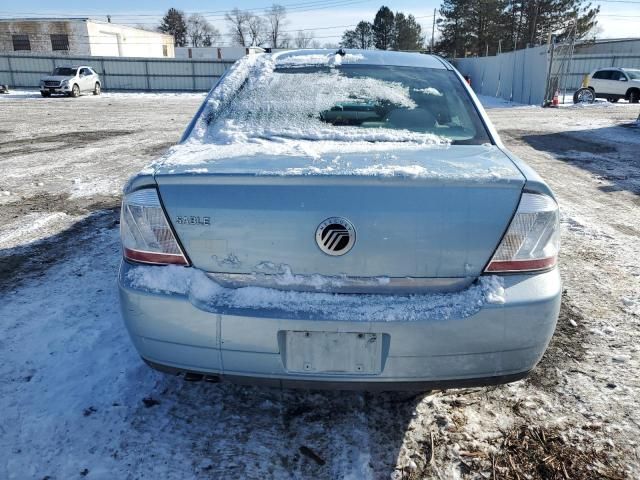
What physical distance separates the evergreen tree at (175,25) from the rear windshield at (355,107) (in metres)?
89.6

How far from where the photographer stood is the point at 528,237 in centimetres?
184

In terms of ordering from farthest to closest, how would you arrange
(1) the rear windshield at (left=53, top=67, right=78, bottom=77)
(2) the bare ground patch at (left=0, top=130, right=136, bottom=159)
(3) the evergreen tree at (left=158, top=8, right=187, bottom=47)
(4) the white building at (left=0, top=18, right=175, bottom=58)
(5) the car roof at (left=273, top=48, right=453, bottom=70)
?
(3) the evergreen tree at (left=158, top=8, right=187, bottom=47) < (4) the white building at (left=0, top=18, right=175, bottom=58) < (1) the rear windshield at (left=53, top=67, right=78, bottom=77) < (2) the bare ground patch at (left=0, top=130, right=136, bottom=159) < (5) the car roof at (left=273, top=48, right=453, bottom=70)

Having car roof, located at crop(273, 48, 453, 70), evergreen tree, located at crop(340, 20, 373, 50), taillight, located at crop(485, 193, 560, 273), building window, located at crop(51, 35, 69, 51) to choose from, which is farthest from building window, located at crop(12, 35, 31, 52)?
taillight, located at crop(485, 193, 560, 273)

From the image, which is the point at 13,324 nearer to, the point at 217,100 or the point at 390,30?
the point at 217,100

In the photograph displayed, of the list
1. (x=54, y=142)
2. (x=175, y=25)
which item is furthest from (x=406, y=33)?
(x=54, y=142)

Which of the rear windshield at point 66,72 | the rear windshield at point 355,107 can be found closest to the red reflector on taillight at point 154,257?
the rear windshield at point 355,107

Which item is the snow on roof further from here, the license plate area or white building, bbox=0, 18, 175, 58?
white building, bbox=0, 18, 175, 58

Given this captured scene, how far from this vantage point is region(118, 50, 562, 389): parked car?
5.82ft

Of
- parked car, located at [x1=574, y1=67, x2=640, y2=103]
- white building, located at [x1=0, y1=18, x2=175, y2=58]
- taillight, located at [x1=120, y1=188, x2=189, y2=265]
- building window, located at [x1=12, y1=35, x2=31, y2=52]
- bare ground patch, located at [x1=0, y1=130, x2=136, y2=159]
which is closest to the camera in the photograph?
taillight, located at [x1=120, y1=188, x2=189, y2=265]

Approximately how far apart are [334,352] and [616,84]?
29.3 metres

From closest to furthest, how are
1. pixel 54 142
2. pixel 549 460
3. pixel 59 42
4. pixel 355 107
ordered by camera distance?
pixel 549 460, pixel 355 107, pixel 54 142, pixel 59 42

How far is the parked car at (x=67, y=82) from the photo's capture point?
85.0ft

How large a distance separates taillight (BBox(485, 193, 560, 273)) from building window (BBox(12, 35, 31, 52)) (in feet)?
180

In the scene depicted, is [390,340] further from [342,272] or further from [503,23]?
[503,23]
